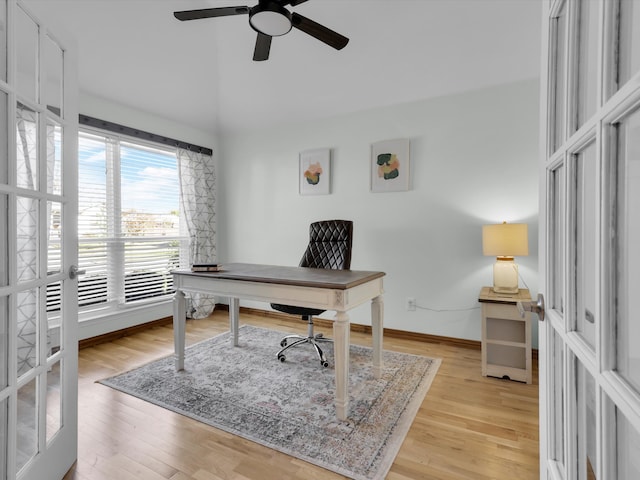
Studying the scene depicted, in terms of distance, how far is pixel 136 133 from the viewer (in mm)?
3756

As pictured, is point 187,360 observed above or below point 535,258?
below

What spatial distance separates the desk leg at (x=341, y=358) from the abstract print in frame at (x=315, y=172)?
225 cm

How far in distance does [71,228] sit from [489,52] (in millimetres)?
3341

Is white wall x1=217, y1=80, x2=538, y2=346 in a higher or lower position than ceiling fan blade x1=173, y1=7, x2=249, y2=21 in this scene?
lower

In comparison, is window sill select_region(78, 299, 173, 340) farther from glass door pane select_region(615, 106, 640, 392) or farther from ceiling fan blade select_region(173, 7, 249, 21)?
glass door pane select_region(615, 106, 640, 392)

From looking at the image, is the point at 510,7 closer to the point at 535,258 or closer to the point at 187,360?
the point at 535,258

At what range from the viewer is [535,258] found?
118 inches

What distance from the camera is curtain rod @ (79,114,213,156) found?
10.9ft

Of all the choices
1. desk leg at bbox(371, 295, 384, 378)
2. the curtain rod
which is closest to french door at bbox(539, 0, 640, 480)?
desk leg at bbox(371, 295, 384, 378)

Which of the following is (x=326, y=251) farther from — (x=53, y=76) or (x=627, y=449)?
(x=627, y=449)

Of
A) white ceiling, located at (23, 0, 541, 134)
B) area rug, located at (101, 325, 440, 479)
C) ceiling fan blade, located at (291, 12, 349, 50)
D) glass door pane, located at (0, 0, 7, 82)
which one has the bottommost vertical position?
area rug, located at (101, 325, 440, 479)

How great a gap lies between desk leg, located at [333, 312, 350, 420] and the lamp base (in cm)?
154

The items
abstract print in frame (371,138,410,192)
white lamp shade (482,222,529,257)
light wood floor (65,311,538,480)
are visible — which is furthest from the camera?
abstract print in frame (371,138,410,192)

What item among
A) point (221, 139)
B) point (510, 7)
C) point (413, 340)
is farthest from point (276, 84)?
point (413, 340)
